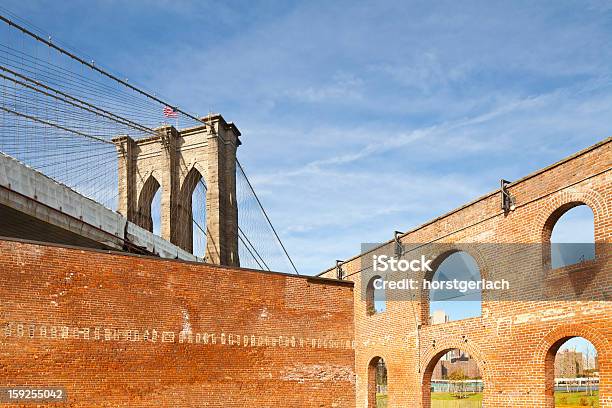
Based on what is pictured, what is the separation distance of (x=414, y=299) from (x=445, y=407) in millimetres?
25165

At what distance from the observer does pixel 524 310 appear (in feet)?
46.0

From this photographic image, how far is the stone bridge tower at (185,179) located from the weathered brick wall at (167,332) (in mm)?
10878

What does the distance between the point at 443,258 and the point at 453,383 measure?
173 feet

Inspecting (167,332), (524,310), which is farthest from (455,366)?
(167,332)

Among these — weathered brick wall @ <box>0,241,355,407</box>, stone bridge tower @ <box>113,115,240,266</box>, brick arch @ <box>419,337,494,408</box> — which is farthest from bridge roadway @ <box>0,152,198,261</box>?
brick arch @ <box>419,337,494,408</box>

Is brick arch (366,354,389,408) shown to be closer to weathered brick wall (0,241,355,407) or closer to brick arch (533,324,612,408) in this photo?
weathered brick wall (0,241,355,407)

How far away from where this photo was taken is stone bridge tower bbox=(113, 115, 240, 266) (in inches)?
1052

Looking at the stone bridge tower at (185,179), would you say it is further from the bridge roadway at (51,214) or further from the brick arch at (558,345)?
the brick arch at (558,345)

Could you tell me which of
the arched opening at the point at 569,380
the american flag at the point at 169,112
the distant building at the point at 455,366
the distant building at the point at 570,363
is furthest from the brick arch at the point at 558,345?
the distant building at the point at 455,366

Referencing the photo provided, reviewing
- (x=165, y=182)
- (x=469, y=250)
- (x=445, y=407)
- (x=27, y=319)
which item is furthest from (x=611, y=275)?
(x=445, y=407)

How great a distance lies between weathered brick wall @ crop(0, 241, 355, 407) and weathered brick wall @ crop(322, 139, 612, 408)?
2738 mm

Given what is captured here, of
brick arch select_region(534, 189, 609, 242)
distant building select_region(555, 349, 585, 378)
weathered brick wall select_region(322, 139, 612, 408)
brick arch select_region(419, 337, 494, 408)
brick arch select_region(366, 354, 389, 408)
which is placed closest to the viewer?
weathered brick wall select_region(322, 139, 612, 408)

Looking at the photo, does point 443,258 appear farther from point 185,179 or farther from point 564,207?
point 185,179

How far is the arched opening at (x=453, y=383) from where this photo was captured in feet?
57.1
